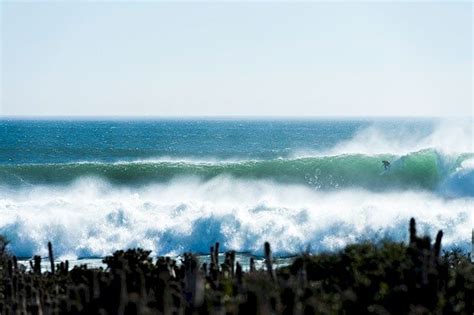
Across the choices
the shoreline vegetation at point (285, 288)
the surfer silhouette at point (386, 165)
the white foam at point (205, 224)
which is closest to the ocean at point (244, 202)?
the white foam at point (205, 224)

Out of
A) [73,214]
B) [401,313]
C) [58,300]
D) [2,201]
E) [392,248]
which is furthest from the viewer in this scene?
[2,201]

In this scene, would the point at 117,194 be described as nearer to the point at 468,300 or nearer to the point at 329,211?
the point at 329,211

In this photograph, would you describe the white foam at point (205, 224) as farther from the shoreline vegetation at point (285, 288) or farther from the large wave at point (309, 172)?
the shoreline vegetation at point (285, 288)

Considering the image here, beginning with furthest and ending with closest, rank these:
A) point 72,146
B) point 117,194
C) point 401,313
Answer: point 72,146, point 117,194, point 401,313

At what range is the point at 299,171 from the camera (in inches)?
2080

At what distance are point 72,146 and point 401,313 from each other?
285ft

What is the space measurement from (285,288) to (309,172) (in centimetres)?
3928

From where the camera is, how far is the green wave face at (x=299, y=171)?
1983 inches

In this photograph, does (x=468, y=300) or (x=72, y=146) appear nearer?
(x=468, y=300)

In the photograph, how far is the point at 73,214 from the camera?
39.1 metres

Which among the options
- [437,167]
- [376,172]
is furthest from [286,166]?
[437,167]

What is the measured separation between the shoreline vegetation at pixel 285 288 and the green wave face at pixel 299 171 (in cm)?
3283

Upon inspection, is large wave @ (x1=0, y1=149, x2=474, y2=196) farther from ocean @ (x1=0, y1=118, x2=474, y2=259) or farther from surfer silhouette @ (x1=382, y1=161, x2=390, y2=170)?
surfer silhouette @ (x1=382, y1=161, x2=390, y2=170)

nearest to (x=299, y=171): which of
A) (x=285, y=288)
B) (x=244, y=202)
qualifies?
(x=244, y=202)
